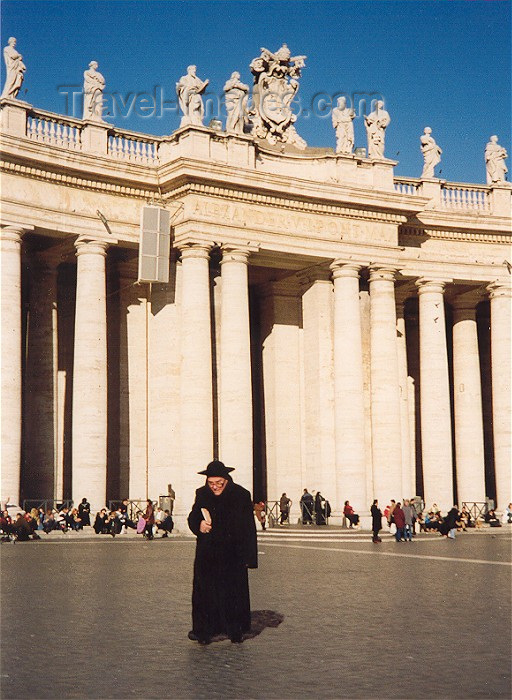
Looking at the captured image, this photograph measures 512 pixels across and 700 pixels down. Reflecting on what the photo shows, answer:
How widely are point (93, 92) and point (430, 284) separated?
16156mm

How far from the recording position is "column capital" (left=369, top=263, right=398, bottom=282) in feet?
133

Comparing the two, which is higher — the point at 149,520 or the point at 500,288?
the point at 500,288

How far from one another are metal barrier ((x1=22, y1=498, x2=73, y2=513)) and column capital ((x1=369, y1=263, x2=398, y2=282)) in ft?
48.0

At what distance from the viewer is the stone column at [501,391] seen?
44281 mm

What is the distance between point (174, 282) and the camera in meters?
38.1

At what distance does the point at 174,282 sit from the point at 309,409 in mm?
7613

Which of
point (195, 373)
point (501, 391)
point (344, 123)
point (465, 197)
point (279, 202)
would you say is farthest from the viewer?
point (465, 197)

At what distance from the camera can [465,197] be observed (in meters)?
44.9

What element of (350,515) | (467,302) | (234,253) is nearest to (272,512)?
(350,515)

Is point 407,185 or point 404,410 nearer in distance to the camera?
point 404,410

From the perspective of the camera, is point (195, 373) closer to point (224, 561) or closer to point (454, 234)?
point (454, 234)

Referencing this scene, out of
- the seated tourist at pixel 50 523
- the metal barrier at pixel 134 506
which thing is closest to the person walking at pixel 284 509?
the metal barrier at pixel 134 506

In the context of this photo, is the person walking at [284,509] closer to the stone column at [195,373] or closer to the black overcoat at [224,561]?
the stone column at [195,373]

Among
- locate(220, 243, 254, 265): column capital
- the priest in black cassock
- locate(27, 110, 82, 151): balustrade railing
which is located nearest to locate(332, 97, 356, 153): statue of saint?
locate(220, 243, 254, 265): column capital
